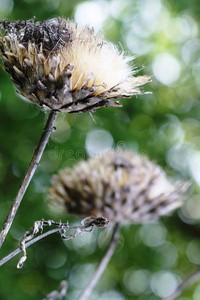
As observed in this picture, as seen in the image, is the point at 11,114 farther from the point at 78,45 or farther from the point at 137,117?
the point at 78,45

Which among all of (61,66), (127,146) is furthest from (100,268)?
(127,146)

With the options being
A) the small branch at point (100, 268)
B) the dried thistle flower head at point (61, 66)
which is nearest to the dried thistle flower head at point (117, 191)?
the small branch at point (100, 268)

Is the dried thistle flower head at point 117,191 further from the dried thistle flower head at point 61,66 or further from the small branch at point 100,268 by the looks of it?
the dried thistle flower head at point 61,66

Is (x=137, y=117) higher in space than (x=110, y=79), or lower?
higher

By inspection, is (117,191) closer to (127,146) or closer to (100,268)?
(100,268)

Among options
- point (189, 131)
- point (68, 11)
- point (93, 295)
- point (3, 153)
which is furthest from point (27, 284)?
point (68, 11)

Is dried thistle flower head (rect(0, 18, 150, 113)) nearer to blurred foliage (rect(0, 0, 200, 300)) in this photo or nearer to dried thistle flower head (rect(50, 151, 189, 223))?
dried thistle flower head (rect(50, 151, 189, 223))
